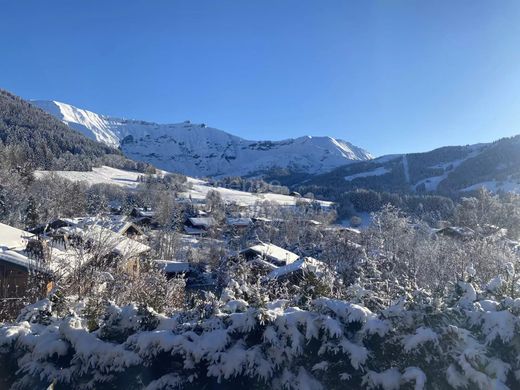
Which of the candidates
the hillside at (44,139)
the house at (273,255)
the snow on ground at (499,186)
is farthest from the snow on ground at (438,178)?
the house at (273,255)

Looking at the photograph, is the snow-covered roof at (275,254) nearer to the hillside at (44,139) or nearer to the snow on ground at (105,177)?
the snow on ground at (105,177)

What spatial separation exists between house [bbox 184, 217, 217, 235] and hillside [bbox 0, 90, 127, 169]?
50.1m

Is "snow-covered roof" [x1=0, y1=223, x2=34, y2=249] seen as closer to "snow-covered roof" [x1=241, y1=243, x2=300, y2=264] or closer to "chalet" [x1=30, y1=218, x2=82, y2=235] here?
"chalet" [x1=30, y1=218, x2=82, y2=235]

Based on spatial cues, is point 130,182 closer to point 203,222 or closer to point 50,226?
point 203,222

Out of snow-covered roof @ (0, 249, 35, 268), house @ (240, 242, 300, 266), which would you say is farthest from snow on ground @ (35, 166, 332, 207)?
snow-covered roof @ (0, 249, 35, 268)

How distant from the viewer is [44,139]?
136 metres

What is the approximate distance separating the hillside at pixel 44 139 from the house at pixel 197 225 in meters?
50.1

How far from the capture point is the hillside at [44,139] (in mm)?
119544

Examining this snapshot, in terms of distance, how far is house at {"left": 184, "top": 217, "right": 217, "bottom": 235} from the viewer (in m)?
75.5

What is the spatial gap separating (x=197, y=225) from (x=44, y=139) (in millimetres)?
84655

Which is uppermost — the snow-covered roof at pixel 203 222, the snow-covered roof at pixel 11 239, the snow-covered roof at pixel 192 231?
the snow-covered roof at pixel 11 239

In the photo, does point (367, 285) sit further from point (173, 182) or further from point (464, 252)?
point (173, 182)

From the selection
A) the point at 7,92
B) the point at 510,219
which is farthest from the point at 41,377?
the point at 7,92

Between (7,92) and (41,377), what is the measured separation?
211468 mm
